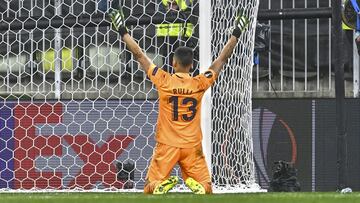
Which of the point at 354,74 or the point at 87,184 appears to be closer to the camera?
the point at 87,184

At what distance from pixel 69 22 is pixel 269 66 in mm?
2591

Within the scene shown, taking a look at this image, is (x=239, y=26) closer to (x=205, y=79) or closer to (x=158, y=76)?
(x=205, y=79)

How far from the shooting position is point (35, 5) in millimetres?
7668

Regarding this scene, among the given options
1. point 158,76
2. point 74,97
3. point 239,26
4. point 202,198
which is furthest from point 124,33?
point 74,97

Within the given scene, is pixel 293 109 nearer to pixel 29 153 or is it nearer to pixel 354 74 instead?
pixel 354 74

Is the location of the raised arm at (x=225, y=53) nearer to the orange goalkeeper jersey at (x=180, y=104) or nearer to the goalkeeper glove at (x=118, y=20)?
the orange goalkeeper jersey at (x=180, y=104)

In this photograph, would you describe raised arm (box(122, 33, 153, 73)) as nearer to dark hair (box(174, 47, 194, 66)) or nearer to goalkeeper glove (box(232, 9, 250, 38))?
dark hair (box(174, 47, 194, 66))

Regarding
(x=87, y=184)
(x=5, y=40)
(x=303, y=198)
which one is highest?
(x=5, y=40)

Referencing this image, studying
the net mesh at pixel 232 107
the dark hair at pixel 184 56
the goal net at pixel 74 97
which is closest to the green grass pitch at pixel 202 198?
the dark hair at pixel 184 56

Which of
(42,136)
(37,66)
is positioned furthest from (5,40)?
(42,136)

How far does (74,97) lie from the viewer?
7770 millimetres

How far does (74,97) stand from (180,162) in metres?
3.06

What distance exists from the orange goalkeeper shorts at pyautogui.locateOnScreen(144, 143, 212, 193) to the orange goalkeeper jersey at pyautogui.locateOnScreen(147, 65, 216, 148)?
0.16 ft

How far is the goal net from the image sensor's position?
7.32 meters
